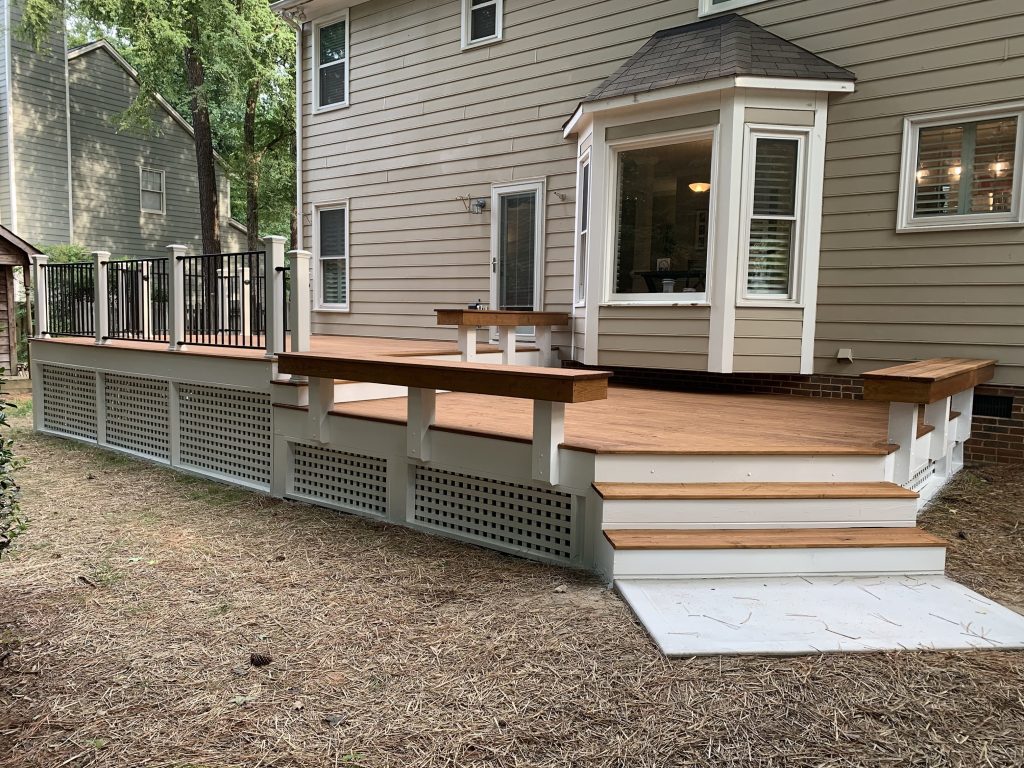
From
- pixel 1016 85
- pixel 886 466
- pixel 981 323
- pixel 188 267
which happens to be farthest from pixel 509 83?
pixel 886 466

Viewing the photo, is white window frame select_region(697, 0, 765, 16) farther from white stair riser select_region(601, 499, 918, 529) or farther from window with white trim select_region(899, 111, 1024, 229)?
white stair riser select_region(601, 499, 918, 529)

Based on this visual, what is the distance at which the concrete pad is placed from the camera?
8.63 feet

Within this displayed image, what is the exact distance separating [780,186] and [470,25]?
4.52 m

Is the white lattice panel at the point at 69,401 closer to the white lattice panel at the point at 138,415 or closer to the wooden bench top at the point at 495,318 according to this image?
the white lattice panel at the point at 138,415

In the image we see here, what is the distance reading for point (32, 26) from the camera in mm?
14453

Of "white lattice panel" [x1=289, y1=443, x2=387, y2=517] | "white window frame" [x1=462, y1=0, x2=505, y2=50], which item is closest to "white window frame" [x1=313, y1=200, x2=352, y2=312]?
"white window frame" [x1=462, y1=0, x2=505, y2=50]

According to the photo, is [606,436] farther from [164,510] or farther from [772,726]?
[164,510]

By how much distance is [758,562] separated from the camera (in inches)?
128

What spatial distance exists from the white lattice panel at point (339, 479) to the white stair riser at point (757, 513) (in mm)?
1845

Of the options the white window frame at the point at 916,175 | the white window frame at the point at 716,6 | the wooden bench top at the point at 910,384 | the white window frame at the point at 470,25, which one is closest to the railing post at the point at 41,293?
the white window frame at the point at 470,25

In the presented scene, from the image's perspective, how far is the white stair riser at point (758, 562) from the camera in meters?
3.24

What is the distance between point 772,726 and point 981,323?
4.58 meters

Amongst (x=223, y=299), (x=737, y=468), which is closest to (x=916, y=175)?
(x=737, y=468)

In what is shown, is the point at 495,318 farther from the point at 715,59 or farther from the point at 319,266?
the point at 319,266
